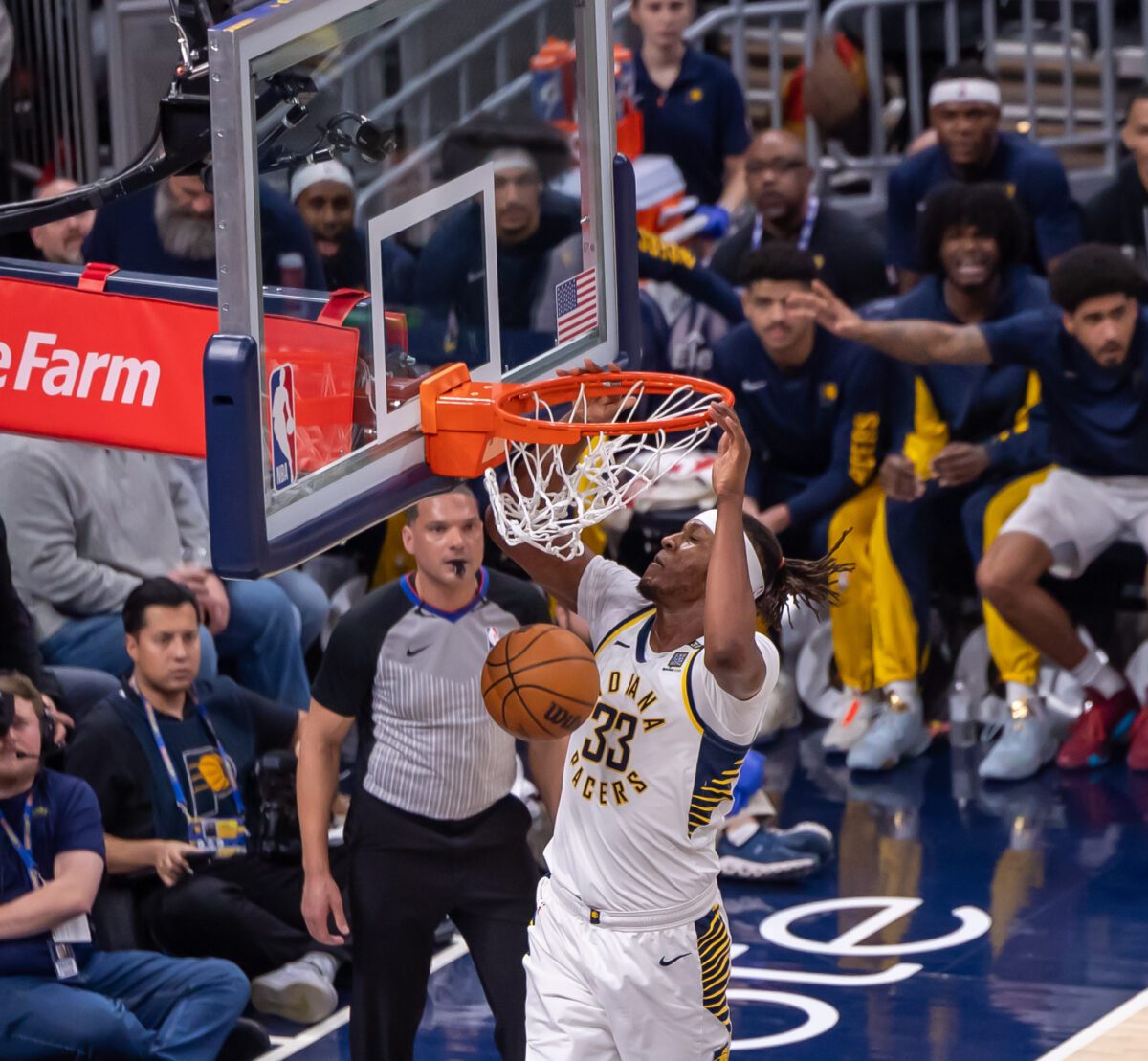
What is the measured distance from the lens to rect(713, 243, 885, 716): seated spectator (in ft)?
31.1

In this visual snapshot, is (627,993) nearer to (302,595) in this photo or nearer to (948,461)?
(302,595)

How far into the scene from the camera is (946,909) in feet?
24.5

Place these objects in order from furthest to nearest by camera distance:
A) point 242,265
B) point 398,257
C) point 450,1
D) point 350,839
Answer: point 350,839
point 450,1
point 398,257
point 242,265

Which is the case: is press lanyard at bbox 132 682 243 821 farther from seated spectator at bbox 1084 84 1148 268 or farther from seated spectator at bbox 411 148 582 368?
seated spectator at bbox 1084 84 1148 268

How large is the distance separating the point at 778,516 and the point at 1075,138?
3057 mm

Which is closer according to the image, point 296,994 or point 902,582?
point 296,994

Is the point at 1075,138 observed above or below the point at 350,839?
above

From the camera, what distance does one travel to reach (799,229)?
10305mm

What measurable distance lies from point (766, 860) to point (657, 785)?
10.4ft

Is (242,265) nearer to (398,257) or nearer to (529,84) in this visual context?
(398,257)

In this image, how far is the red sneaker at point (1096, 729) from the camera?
356 inches

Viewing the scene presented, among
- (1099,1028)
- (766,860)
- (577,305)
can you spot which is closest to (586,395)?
(577,305)

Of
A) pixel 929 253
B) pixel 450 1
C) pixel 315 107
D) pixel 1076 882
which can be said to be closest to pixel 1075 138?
pixel 929 253

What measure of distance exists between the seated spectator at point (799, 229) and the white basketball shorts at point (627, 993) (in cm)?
583
